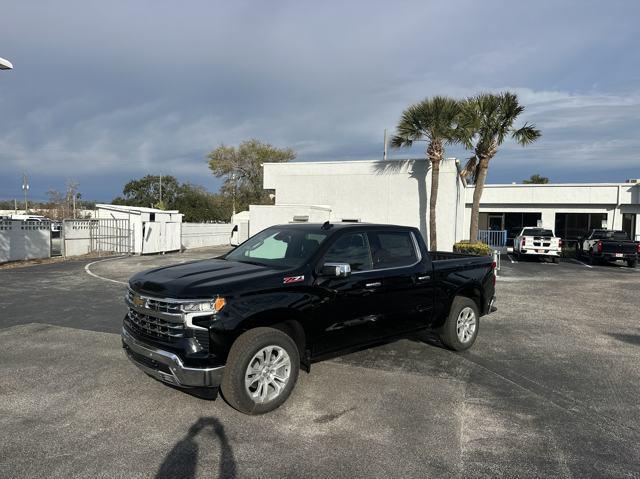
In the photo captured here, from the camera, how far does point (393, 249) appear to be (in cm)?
Result: 555

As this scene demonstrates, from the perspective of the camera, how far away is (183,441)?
373cm

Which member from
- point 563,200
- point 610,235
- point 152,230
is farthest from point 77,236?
point 563,200

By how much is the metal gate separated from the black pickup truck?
19.1 m

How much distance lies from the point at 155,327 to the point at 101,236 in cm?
2088

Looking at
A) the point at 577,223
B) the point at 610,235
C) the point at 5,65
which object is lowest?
the point at 610,235

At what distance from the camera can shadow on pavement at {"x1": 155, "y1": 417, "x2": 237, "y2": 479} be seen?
10.8ft

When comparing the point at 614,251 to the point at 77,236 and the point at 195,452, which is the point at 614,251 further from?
the point at 77,236

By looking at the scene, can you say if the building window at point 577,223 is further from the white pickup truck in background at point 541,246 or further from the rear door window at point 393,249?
the rear door window at point 393,249

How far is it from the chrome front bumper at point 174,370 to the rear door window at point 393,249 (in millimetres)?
2194

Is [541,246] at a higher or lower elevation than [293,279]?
lower

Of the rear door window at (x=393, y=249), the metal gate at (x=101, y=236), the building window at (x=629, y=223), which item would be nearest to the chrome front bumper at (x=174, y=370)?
the rear door window at (x=393, y=249)

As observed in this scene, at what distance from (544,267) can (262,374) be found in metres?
17.5

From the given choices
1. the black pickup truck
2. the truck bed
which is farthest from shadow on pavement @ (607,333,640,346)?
the black pickup truck

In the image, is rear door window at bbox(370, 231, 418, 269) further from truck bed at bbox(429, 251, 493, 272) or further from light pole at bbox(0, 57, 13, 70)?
light pole at bbox(0, 57, 13, 70)
